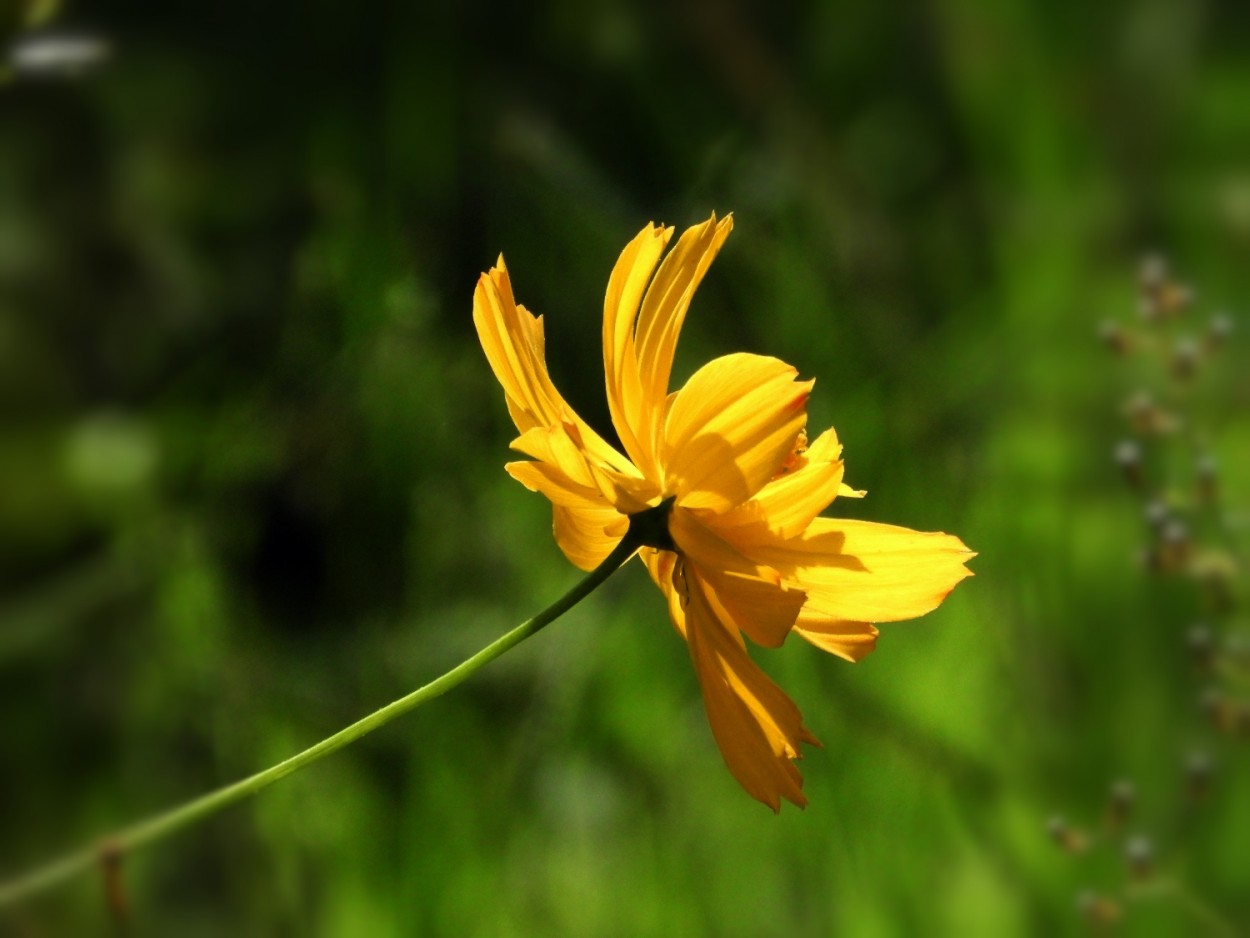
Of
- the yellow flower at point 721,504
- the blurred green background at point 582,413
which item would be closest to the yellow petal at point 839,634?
the yellow flower at point 721,504

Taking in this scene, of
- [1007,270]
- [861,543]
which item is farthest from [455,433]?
[861,543]

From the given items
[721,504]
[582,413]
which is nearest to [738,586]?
[721,504]

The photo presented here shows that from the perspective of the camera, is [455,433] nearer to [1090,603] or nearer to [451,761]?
[451,761]

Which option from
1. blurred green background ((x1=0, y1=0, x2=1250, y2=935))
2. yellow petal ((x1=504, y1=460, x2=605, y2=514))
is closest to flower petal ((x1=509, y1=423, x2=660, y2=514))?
yellow petal ((x1=504, y1=460, x2=605, y2=514))

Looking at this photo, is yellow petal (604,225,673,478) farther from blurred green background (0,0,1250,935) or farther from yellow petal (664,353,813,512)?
blurred green background (0,0,1250,935)

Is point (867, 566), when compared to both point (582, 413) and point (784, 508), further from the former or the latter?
point (582, 413)

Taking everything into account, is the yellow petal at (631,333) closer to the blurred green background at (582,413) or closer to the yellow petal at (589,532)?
the yellow petal at (589,532)
